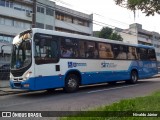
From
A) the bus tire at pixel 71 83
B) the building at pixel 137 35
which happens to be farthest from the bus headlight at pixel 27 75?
the building at pixel 137 35

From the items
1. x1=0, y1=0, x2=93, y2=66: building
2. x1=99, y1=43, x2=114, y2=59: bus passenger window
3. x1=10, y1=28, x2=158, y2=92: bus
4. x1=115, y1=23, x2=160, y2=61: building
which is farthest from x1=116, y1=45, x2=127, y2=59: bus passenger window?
x1=115, y1=23, x2=160, y2=61: building

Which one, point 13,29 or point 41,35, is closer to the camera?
point 41,35

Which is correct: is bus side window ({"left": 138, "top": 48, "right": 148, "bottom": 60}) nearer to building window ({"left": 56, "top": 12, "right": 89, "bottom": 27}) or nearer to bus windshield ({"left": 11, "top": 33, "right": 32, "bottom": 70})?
bus windshield ({"left": 11, "top": 33, "right": 32, "bottom": 70})

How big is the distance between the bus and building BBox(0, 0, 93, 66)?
19130 mm

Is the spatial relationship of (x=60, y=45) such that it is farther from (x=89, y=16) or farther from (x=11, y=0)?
(x=89, y=16)

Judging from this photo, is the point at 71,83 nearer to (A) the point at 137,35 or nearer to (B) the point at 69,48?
(B) the point at 69,48

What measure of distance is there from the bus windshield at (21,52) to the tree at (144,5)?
476 centimetres

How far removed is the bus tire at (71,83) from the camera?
47.0ft

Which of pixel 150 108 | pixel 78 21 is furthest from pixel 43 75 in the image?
pixel 78 21

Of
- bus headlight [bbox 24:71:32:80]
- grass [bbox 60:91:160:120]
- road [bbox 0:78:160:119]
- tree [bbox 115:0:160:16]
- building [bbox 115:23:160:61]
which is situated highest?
building [bbox 115:23:160:61]

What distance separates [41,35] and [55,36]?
95 centimetres

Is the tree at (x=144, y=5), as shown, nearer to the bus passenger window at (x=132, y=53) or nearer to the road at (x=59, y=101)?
the road at (x=59, y=101)

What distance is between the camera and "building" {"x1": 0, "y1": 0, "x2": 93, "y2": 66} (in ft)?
132

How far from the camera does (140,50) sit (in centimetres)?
2155
